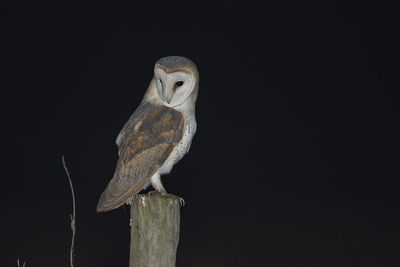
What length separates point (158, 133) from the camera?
5.98 feet

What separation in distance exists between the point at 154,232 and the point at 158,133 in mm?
438

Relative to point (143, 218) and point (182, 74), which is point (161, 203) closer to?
point (143, 218)

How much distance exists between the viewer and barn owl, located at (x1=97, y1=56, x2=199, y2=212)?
5.59 ft

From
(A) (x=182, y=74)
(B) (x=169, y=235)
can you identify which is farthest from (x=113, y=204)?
(A) (x=182, y=74)

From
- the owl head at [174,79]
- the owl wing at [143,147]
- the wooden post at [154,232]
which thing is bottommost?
the wooden post at [154,232]

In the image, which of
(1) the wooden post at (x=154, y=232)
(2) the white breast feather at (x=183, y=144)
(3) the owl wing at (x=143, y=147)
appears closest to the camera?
(1) the wooden post at (x=154, y=232)

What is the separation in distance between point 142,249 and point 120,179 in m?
0.29

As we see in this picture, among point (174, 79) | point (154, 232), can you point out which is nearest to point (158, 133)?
point (174, 79)

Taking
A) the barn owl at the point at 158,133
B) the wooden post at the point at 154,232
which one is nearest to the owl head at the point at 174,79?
the barn owl at the point at 158,133

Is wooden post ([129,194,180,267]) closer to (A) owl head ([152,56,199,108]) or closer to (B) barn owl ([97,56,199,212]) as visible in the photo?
(B) barn owl ([97,56,199,212])

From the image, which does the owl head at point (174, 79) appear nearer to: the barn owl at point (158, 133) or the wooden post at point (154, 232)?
the barn owl at point (158, 133)

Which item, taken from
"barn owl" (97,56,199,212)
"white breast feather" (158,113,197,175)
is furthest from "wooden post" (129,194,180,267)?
"white breast feather" (158,113,197,175)

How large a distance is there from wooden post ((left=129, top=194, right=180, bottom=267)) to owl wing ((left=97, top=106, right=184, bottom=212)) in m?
0.13

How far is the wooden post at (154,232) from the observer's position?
1.55 meters
